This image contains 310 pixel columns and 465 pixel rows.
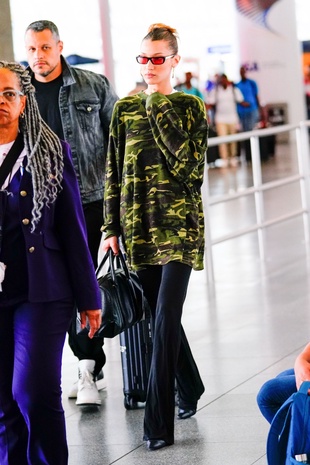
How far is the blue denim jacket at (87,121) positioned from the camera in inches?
242

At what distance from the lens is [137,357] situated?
598 centimetres

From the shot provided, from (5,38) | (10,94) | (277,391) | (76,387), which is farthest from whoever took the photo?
(5,38)

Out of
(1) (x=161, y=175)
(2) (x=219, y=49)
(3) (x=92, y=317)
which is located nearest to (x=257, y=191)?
(1) (x=161, y=175)

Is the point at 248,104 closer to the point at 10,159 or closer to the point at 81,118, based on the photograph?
the point at 81,118

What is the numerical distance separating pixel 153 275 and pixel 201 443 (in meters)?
0.83

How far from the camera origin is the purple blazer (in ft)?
13.5

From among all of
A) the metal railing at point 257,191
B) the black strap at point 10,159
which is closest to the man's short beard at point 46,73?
the black strap at point 10,159

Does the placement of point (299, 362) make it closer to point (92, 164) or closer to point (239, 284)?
point (92, 164)

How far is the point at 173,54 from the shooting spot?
550cm

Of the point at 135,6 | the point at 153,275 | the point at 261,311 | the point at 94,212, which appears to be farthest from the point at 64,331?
the point at 135,6

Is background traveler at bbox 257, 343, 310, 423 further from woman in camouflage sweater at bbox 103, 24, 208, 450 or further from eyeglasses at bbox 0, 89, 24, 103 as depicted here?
eyeglasses at bbox 0, 89, 24, 103

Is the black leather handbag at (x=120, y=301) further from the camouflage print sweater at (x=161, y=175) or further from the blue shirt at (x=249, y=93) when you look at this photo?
the blue shirt at (x=249, y=93)

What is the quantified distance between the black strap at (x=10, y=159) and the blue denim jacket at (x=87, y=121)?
1.92 metres

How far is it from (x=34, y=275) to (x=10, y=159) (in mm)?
446
